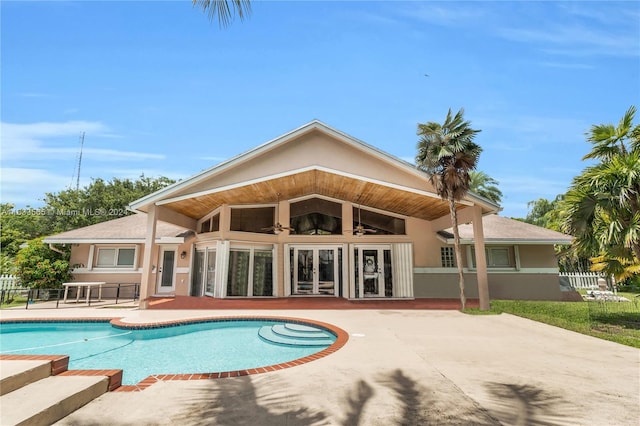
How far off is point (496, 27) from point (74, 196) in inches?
1626

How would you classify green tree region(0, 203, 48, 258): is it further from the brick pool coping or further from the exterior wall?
the brick pool coping

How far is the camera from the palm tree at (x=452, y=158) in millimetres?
10180

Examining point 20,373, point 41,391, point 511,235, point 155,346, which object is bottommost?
point 155,346

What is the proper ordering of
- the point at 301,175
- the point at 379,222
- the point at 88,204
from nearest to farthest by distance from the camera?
the point at 301,175 < the point at 379,222 < the point at 88,204

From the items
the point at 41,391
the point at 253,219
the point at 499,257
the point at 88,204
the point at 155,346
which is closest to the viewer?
the point at 41,391

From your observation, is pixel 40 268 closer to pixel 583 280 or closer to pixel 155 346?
pixel 155 346

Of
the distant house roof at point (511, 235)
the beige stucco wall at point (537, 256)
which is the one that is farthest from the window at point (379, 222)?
the beige stucco wall at point (537, 256)

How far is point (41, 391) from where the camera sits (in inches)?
132

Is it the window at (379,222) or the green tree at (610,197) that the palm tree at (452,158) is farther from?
the window at (379,222)

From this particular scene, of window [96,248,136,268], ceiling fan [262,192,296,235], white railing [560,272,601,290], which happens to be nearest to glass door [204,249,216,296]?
ceiling fan [262,192,296,235]

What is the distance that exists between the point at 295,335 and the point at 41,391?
4.84m

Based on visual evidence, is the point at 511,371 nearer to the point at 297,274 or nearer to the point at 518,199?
the point at 297,274

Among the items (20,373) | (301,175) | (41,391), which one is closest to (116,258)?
(301,175)

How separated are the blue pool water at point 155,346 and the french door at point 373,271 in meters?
6.08
